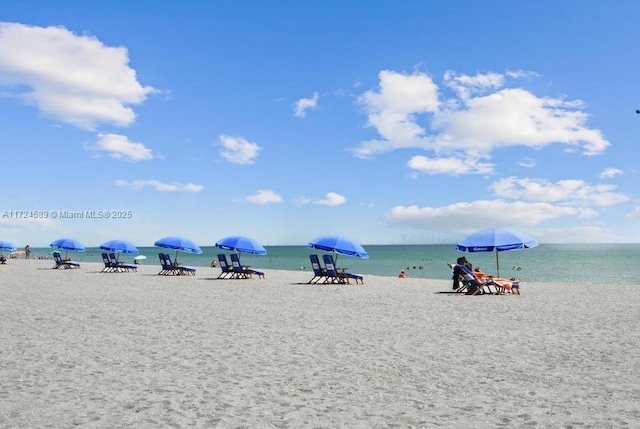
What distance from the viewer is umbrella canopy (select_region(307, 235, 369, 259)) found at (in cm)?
2072

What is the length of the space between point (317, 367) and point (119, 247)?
88.4ft

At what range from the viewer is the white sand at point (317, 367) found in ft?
15.3

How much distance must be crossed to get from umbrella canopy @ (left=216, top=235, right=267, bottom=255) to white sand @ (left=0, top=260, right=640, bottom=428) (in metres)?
A: 11.0

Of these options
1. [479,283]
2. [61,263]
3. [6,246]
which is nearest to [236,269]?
[479,283]

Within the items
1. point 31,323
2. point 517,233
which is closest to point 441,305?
point 517,233

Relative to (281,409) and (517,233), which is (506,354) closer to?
(281,409)

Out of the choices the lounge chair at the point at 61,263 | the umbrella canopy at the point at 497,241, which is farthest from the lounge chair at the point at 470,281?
the lounge chair at the point at 61,263

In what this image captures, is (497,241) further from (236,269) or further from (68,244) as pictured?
(68,244)

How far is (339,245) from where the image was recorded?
21.0m

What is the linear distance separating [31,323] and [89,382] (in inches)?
201

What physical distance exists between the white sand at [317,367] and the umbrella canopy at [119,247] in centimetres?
1861

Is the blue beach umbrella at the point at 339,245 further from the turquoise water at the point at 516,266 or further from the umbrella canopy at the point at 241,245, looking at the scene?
the turquoise water at the point at 516,266

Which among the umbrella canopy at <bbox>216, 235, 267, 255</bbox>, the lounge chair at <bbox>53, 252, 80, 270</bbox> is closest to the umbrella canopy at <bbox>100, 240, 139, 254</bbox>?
the lounge chair at <bbox>53, 252, 80, 270</bbox>

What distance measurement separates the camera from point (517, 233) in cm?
1756
